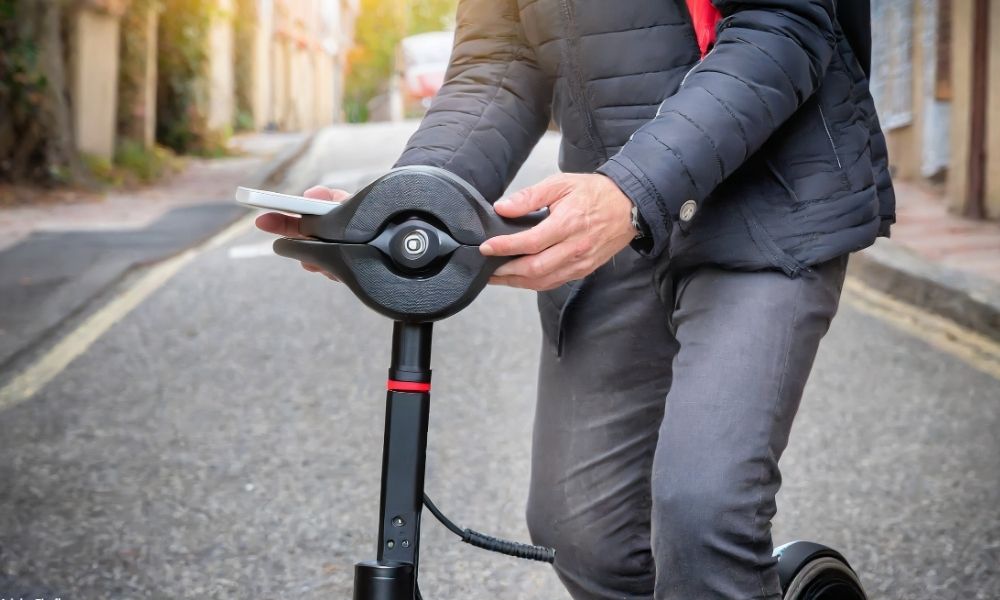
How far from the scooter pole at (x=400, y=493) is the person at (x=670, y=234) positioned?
0.20 meters

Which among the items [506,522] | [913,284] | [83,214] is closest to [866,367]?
[913,284]

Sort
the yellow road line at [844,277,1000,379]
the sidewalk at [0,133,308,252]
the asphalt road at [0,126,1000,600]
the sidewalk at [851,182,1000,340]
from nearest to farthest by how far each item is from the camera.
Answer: the asphalt road at [0,126,1000,600]
the yellow road line at [844,277,1000,379]
the sidewalk at [851,182,1000,340]
the sidewalk at [0,133,308,252]

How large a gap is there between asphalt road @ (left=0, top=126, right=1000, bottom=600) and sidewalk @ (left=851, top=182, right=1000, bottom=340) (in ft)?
1.24

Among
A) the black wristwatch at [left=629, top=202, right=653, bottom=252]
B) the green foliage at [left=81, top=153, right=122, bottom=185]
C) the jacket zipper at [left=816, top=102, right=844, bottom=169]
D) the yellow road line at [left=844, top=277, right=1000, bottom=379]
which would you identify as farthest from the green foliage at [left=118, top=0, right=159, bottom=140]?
the black wristwatch at [left=629, top=202, right=653, bottom=252]

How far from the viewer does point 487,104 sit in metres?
2.26

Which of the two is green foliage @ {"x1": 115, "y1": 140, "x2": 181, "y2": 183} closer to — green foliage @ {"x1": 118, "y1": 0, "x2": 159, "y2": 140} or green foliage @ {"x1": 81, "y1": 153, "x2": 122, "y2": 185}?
green foliage @ {"x1": 81, "y1": 153, "x2": 122, "y2": 185}

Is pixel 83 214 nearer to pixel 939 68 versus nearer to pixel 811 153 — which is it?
pixel 939 68

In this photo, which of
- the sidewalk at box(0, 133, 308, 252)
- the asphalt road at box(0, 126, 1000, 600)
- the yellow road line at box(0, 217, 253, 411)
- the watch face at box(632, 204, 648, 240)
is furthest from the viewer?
the sidewalk at box(0, 133, 308, 252)

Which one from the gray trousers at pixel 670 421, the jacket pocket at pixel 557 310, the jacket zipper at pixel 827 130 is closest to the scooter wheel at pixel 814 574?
the gray trousers at pixel 670 421

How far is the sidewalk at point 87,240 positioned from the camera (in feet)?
23.4

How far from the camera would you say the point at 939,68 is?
39.2ft

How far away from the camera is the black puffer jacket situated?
1.77 meters

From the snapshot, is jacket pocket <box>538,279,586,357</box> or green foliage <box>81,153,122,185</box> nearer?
jacket pocket <box>538,279,586,357</box>

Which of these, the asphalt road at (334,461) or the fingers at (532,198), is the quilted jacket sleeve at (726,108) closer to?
the fingers at (532,198)
